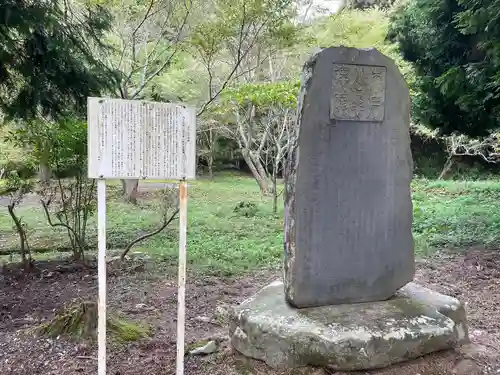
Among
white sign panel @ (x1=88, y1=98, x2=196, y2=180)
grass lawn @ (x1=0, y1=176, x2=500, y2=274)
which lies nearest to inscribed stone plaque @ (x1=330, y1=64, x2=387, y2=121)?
white sign panel @ (x1=88, y1=98, x2=196, y2=180)

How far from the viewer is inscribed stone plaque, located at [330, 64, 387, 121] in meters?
2.81

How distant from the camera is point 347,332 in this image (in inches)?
99.3

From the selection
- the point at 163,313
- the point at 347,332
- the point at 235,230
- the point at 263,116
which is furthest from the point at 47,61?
the point at 263,116

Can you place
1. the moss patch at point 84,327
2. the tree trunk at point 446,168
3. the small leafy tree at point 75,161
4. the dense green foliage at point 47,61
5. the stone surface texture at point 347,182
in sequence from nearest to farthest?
the stone surface texture at point 347,182, the moss patch at point 84,327, the dense green foliage at point 47,61, the small leafy tree at point 75,161, the tree trunk at point 446,168

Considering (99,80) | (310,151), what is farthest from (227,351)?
(99,80)

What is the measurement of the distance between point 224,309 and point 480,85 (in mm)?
3541

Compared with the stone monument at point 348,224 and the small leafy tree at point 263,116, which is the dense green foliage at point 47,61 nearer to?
the stone monument at point 348,224

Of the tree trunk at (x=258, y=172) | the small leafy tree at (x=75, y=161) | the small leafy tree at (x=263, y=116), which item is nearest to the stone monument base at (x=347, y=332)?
the small leafy tree at (x=75, y=161)

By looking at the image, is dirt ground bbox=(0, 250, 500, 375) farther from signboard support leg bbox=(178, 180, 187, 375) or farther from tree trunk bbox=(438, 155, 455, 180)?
tree trunk bbox=(438, 155, 455, 180)

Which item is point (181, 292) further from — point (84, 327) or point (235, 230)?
point (235, 230)

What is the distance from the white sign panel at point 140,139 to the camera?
89.0 inches

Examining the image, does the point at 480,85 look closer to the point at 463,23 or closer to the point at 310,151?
the point at 463,23

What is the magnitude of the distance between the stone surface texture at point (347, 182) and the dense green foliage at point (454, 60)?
211cm

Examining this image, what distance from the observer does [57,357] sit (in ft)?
9.47
